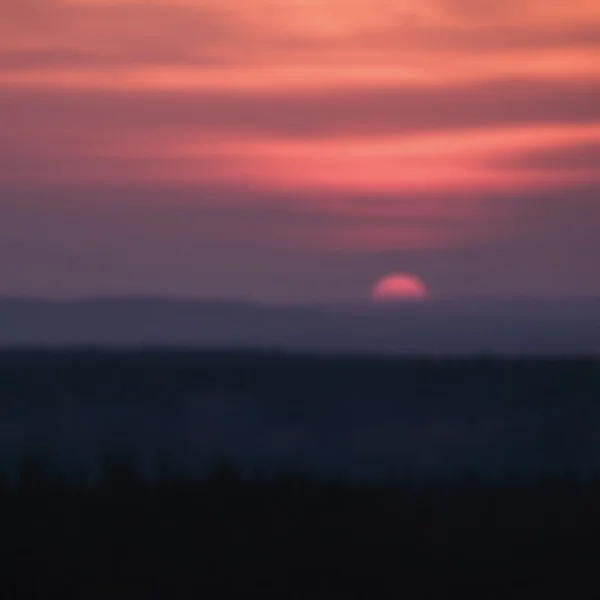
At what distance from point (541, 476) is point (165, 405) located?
10642 mm

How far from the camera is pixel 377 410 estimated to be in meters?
28.7

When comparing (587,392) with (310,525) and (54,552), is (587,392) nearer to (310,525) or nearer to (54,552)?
(310,525)

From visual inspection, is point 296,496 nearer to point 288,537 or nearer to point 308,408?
point 288,537

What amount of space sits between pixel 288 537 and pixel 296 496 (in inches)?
Answer: 54.7

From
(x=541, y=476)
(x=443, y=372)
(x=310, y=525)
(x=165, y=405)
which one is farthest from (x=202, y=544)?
(x=443, y=372)

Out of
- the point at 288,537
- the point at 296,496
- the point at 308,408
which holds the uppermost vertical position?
the point at 308,408

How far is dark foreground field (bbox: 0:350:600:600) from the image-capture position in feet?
44.5

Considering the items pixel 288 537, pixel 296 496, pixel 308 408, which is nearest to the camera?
pixel 288 537

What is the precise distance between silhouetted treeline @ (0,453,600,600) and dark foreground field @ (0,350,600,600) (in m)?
0.02

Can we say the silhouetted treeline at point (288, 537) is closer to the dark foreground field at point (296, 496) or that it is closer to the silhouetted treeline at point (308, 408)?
the dark foreground field at point (296, 496)

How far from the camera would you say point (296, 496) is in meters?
16.2

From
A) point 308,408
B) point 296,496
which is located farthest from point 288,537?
point 308,408

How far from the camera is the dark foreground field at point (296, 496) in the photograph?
44.5 feet

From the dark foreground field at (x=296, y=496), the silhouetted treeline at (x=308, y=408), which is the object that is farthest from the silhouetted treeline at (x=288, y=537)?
the silhouetted treeline at (x=308, y=408)
